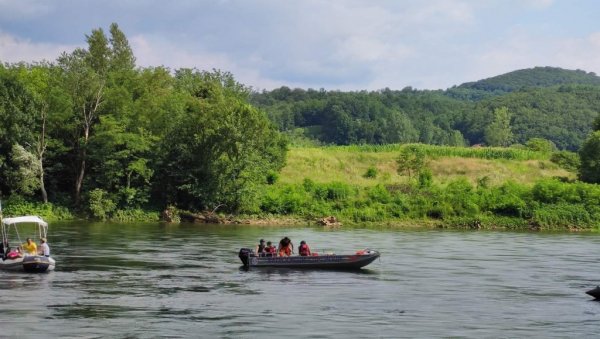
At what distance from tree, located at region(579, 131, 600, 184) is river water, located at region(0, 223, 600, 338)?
38.5 metres

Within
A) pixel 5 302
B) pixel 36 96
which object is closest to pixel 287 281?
pixel 5 302

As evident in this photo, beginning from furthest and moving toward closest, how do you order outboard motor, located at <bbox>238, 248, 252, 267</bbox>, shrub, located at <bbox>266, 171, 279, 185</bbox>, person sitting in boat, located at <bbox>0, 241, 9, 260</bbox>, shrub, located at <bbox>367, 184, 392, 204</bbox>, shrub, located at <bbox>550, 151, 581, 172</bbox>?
shrub, located at <bbox>550, 151, 581, 172</bbox> < shrub, located at <bbox>266, 171, 279, 185</bbox> < shrub, located at <bbox>367, 184, 392, 204</bbox> < outboard motor, located at <bbox>238, 248, 252, 267</bbox> < person sitting in boat, located at <bbox>0, 241, 9, 260</bbox>

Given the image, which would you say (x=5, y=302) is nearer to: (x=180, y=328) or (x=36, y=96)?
(x=180, y=328)

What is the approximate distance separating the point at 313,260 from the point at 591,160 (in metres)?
62.4

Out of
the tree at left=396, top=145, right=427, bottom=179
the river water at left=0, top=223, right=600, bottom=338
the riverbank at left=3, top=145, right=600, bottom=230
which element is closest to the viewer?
the river water at left=0, top=223, right=600, bottom=338

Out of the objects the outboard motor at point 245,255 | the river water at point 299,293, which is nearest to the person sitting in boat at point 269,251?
the outboard motor at point 245,255

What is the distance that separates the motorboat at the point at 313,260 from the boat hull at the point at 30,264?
1029 cm

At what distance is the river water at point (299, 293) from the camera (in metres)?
27.9

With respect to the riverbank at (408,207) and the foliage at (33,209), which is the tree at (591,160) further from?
the foliage at (33,209)

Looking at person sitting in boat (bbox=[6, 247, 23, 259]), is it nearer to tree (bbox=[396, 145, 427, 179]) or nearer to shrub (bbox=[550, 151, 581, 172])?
tree (bbox=[396, 145, 427, 179])

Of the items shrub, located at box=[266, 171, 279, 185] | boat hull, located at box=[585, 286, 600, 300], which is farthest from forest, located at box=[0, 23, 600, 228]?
boat hull, located at box=[585, 286, 600, 300]

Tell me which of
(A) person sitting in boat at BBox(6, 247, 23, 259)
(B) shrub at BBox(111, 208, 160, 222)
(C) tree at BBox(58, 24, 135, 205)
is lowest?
(A) person sitting in boat at BBox(6, 247, 23, 259)

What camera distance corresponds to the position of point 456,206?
275ft

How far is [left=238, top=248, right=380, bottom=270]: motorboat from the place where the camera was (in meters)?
44.2
